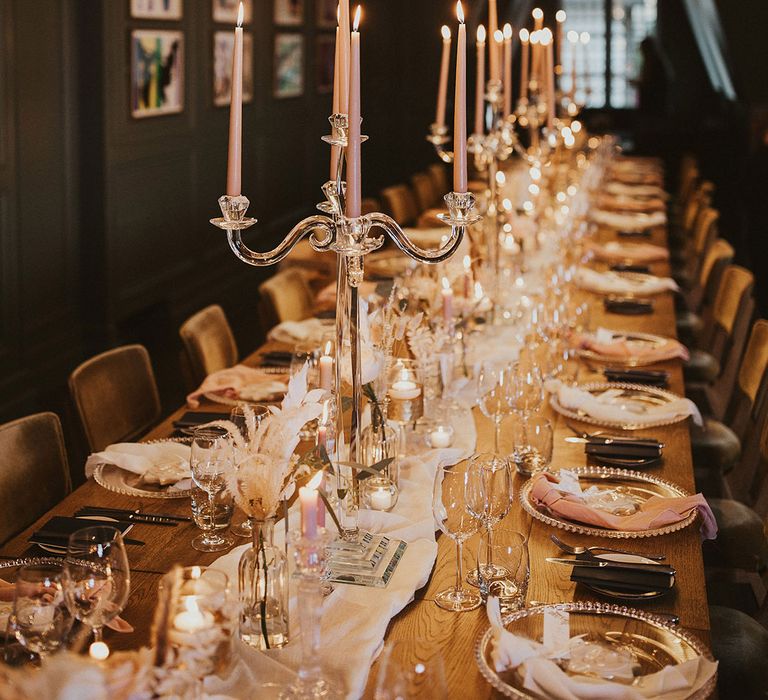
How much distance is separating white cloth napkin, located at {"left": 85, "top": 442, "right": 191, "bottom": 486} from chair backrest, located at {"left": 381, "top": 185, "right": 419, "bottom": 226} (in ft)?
16.7

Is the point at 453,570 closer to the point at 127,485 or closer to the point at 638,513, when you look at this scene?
the point at 638,513

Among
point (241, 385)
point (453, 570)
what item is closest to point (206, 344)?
point (241, 385)

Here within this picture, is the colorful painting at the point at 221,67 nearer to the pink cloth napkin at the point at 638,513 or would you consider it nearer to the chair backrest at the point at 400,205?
the chair backrest at the point at 400,205

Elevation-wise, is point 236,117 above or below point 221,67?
below

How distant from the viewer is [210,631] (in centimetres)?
Result: 138

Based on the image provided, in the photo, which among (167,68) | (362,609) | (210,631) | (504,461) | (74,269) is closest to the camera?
(210,631)

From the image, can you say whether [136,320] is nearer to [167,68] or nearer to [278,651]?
[167,68]

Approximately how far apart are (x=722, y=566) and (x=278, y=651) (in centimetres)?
182

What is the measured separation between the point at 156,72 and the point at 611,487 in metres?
4.88

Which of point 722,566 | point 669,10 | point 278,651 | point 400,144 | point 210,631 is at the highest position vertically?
point 669,10

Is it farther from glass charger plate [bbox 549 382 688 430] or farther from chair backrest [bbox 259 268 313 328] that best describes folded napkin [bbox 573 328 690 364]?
chair backrest [bbox 259 268 313 328]

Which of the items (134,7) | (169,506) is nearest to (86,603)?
(169,506)

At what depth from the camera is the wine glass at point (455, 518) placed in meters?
1.92

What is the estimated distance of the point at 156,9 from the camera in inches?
256
